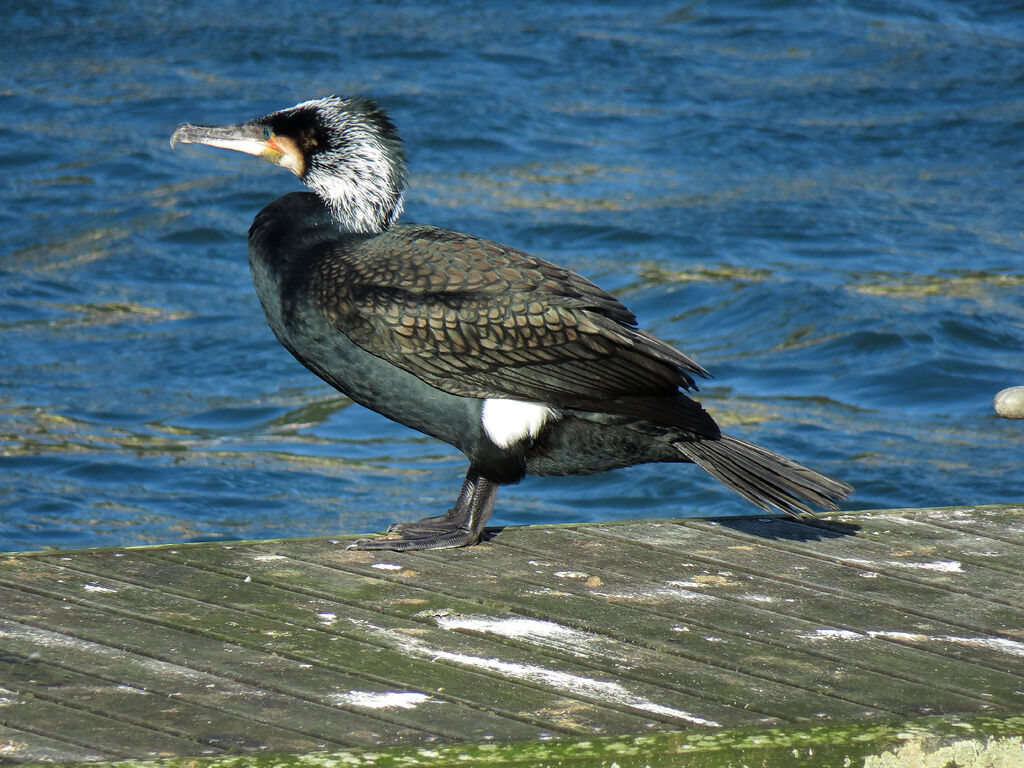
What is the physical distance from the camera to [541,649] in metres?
3.54

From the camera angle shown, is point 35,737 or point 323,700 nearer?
point 35,737

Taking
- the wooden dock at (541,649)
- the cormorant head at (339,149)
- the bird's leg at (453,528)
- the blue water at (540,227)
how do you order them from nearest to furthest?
the wooden dock at (541,649) → the bird's leg at (453,528) → the cormorant head at (339,149) → the blue water at (540,227)

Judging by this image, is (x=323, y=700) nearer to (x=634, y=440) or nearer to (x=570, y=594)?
(x=570, y=594)

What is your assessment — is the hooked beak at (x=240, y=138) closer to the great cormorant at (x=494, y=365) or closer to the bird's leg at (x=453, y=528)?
the great cormorant at (x=494, y=365)

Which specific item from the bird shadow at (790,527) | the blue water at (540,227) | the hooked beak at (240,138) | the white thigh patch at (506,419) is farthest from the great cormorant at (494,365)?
the blue water at (540,227)

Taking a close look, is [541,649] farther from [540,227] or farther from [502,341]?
Answer: [540,227]

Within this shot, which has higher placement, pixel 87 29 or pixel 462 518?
pixel 87 29

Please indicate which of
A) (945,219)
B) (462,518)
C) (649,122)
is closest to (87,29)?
(649,122)

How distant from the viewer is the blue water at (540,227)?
27.1ft

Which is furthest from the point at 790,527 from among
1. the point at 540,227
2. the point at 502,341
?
the point at 540,227

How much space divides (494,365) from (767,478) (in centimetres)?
85

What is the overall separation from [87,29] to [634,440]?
1187 cm

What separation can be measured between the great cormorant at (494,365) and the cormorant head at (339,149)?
0.83ft

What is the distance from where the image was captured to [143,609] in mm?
3746
